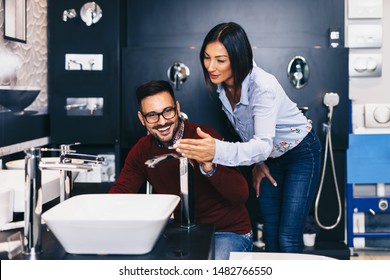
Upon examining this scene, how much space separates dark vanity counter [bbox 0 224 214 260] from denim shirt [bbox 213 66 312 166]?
249 mm

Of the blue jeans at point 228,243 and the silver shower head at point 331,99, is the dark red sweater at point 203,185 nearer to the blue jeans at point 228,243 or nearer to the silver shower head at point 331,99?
the blue jeans at point 228,243

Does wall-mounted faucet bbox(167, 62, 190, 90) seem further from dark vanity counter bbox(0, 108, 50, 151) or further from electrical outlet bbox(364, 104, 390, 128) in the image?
electrical outlet bbox(364, 104, 390, 128)

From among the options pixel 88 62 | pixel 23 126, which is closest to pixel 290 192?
pixel 23 126

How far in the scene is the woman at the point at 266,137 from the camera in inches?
60.6

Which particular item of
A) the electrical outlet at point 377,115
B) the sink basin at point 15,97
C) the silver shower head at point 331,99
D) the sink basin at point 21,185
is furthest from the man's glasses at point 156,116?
the silver shower head at point 331,99

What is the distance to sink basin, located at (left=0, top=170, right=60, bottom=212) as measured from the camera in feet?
4.24

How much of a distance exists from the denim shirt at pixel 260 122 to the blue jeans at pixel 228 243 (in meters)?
0.22

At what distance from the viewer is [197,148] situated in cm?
125

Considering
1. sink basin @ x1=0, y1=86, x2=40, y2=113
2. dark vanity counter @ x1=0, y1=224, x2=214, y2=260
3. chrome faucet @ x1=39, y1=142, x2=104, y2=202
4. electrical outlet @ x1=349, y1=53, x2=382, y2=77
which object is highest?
electrical outlet @ x1=349, y1=53, x2=382, y2=77

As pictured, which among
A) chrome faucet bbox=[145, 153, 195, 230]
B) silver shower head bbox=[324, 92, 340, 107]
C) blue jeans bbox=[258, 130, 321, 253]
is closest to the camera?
chrome faucet bbox=[145, 153, 195, 230]

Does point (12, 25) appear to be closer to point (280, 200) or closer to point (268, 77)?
point (268, 77)

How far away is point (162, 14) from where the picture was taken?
2600 mm

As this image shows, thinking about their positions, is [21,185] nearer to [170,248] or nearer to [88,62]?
[170,248]

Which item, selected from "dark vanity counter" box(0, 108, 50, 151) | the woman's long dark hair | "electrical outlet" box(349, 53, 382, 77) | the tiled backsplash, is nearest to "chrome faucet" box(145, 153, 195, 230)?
the woman's long dark hair
